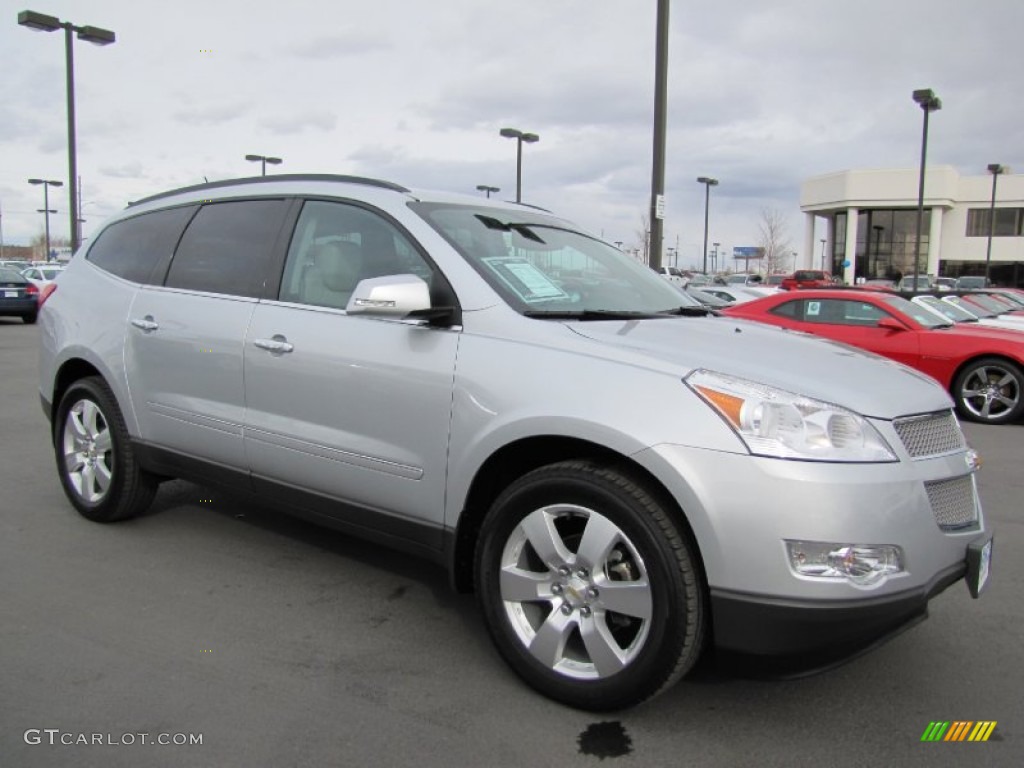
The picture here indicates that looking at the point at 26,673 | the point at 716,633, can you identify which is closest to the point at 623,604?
the point at 716,633

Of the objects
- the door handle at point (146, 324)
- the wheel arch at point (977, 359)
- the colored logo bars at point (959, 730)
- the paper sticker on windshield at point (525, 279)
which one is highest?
the paper sticker on windshield at point (525, 279)

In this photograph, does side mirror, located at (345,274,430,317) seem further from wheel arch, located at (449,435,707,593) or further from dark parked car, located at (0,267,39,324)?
dark parked car, located at (0,267,39,324)

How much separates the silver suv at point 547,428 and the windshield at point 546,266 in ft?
0.05

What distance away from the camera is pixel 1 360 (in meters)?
13.0

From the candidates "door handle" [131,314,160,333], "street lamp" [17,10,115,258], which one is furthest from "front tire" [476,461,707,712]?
"street lamp" [17,10,115,258]

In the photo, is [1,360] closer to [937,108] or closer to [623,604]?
[623,604]

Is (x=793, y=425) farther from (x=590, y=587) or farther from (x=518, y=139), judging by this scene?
(x=518, y=139)

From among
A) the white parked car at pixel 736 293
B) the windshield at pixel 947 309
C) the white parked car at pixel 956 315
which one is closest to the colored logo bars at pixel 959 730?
the white parked car at pixel 956 315

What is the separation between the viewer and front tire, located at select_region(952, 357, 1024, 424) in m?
8.93

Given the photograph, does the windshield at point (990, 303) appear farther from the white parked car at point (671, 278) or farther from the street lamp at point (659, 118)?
the street lamp at point (659, 118)

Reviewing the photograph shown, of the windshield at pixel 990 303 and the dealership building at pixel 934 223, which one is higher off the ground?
the dealership building at pixel 934 223

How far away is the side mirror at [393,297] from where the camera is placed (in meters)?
2.94

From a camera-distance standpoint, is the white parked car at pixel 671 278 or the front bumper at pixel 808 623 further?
the white parked car at pixel 671 278

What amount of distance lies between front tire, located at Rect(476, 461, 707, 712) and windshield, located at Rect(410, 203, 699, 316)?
0.74 metres
